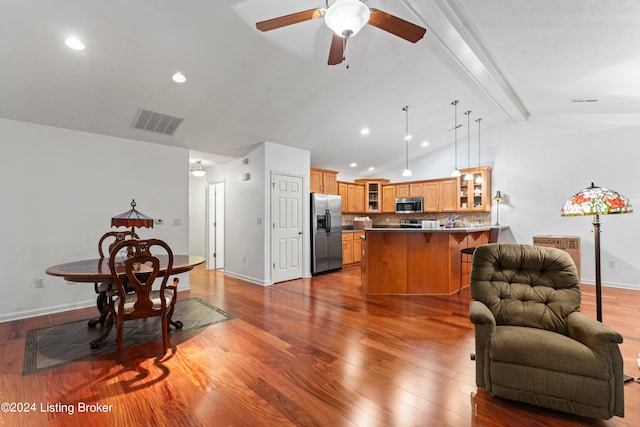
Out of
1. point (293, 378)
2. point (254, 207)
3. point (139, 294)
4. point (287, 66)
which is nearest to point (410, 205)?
point (254, 207)

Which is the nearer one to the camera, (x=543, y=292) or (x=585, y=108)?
(x=543, y=292)

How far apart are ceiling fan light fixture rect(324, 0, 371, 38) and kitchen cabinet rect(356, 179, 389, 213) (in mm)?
6510

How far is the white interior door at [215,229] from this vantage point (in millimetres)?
6879

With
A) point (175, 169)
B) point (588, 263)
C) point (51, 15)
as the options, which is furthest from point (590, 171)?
point (51, 15)

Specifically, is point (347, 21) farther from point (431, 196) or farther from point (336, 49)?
point (431, 196)

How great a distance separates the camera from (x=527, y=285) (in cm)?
229

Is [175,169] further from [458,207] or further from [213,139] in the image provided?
[458,207]

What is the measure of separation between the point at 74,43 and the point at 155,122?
4.75ft

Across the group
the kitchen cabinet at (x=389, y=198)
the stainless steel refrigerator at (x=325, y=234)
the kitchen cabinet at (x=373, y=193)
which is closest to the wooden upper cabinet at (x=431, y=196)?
the kitchen cabinet at (x=389, y=198)

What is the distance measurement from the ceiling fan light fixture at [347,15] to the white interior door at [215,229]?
18.5ft

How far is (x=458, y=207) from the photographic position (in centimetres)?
684

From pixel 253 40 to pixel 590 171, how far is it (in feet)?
20.3

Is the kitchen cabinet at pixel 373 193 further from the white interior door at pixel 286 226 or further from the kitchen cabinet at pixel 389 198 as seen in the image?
the white interior door at pixel 286 226

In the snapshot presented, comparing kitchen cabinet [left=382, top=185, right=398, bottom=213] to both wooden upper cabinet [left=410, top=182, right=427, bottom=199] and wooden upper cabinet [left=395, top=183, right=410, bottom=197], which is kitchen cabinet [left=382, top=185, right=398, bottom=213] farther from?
wooden upper cabinet [left=410, top=182, right=427, bottom=199]
